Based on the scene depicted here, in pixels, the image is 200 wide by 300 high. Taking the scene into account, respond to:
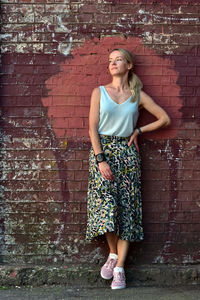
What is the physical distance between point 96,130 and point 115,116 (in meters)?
0.25

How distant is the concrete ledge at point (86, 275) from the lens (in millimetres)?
4676

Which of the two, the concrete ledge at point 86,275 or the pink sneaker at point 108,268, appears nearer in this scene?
the pink sneaker at point 108,268

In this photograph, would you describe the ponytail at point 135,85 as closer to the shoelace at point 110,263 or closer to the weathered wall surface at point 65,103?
the weathered wall surface at point 65,103

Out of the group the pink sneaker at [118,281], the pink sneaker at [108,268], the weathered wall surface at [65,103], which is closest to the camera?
the pink sneaker at [118,281]

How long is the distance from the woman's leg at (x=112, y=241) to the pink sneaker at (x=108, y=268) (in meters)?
0.10

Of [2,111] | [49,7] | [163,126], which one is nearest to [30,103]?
[2,111]

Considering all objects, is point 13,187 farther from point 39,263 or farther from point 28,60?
point 28,60

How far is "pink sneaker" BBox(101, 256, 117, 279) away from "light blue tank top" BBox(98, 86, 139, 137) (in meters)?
1.34

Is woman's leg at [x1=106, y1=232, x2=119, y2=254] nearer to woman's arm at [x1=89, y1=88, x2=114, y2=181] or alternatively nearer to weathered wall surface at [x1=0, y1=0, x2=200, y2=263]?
weathered wall surface at [x1=0, y1=0, x2=200, y2=263]

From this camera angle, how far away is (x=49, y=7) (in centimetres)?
481

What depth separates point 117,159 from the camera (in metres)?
4.59

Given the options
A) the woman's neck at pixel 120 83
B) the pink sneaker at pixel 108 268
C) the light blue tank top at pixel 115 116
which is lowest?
the pink sneaker at pixel 108 268

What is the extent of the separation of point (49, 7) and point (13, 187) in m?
2.02

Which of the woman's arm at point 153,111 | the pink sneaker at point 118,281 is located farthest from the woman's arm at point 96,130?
the pink sneaker at point 118,281
